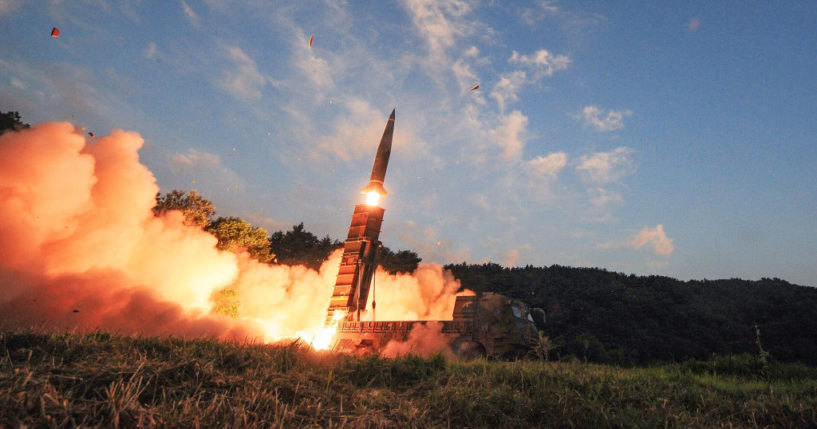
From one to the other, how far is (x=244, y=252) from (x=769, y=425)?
37.9 metres

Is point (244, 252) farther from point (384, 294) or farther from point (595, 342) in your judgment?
point (595, 342)

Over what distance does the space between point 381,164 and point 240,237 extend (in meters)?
16.9

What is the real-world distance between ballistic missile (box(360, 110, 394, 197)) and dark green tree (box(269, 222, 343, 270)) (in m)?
30.4

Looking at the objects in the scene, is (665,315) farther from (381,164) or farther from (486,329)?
(381,164)

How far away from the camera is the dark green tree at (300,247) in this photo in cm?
6031

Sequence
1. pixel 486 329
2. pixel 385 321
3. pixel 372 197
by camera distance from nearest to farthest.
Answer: pixel 486 329 → pixel 385 321 → pixel 372 197

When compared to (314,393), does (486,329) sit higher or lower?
higher

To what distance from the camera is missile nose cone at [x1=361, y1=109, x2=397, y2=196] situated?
29719 millimetres

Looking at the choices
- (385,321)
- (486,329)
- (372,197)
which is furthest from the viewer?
(372,197)

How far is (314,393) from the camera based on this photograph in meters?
7.04

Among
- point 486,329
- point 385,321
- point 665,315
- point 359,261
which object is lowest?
point 385,321

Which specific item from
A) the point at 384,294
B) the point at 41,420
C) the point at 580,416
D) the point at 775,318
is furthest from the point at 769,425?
the point at 775,318

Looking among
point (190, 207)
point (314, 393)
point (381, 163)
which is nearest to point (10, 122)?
point (190, 207)

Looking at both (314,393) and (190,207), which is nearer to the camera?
(314,393)
